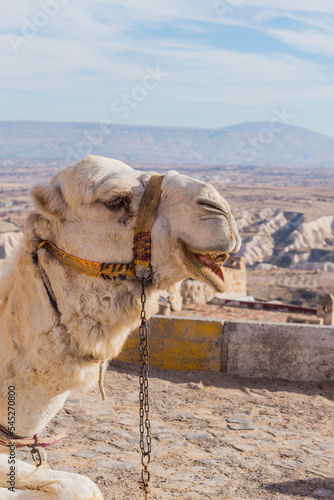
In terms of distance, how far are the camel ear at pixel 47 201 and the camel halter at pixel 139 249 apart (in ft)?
0.65

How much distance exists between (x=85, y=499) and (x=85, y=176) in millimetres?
1439

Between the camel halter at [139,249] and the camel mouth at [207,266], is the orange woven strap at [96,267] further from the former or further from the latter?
the camel mouth at [207,266]

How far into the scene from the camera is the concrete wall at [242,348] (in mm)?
7574

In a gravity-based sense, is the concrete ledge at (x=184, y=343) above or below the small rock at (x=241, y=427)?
above

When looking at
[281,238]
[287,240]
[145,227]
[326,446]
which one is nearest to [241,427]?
[326,446]

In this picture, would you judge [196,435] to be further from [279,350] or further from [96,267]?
[96,267]

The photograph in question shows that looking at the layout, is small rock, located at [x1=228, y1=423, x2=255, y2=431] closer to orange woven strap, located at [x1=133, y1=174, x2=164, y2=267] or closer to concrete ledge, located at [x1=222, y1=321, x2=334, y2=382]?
concrete ledge, located at [x1=222, y1=321, x2=334, y2=382]

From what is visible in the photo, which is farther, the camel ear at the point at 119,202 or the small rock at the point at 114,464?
the small rock at the point at 114,464

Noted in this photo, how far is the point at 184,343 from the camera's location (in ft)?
26.0

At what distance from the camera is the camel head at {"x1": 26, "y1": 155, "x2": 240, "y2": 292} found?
219 centimetres

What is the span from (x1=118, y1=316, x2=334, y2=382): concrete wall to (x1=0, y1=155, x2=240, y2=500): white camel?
542 centimetres

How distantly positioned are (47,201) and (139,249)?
427 millimetres

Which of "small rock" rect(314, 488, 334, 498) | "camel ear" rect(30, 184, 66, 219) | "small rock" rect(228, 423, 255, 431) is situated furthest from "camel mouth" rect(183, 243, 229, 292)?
"small rock" rect(228, 423, 255, 431)

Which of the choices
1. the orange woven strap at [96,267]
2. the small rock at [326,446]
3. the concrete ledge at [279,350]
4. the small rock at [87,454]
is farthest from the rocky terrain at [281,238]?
the orange woven strap at [96,267]
